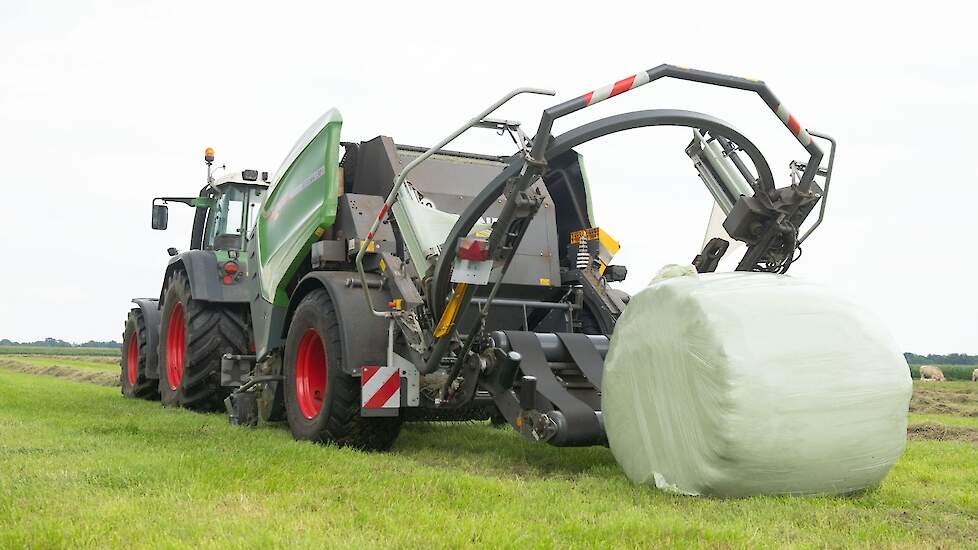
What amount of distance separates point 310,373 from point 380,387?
114 cm

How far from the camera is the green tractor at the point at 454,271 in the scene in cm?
566

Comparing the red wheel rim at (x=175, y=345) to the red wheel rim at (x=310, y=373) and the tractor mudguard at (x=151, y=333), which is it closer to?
the tractor mudguard at (x=151, y=333)

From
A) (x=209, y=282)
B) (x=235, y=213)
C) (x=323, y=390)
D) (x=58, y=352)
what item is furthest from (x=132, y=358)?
(x=58, y=352)

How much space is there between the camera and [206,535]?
3.88 m

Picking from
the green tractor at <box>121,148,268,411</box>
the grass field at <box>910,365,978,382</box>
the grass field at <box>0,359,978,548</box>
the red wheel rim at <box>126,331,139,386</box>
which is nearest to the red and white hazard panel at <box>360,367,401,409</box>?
the grass field at <box>0,359,978,548</box>

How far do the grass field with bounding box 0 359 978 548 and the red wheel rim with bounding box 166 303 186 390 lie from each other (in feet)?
12.4

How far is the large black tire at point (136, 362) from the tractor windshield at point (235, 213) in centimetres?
206

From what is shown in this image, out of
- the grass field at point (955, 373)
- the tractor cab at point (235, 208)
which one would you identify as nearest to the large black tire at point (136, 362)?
the tractor cab at point (235, 208)

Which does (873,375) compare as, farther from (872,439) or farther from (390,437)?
(390,437)

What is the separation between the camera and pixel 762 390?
4.60 metres

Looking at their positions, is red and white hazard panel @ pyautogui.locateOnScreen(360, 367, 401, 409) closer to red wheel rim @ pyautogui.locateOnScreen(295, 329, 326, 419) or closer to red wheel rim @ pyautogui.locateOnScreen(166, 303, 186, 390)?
red wheel rim @ pyautogui.locateOnScreen(295, 329, 326, 419)

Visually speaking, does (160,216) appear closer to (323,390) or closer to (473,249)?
(323,390)

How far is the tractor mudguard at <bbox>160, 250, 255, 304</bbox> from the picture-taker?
965 centimetres

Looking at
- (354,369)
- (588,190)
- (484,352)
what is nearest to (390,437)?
(354,369)
